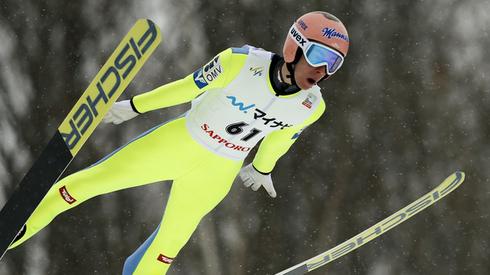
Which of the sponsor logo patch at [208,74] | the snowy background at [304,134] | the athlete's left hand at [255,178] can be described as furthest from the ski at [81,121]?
the snowy background at [304,134]

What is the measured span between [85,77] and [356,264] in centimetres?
196

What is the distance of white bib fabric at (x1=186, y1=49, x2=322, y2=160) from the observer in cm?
326

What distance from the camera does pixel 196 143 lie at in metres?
3.38

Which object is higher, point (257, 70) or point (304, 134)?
point (257, 70)

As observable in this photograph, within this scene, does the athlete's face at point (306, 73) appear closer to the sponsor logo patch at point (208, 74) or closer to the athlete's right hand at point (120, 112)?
the sponsor logo patch at point (208, 74)

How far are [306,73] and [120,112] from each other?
64 cm

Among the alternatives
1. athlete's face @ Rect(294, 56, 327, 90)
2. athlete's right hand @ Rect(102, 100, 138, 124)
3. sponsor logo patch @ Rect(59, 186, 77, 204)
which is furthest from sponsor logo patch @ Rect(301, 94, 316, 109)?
sponsor logo patch @ Rect(59, 186, 77, 204)

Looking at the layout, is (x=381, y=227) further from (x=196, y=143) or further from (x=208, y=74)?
(x=208, y=74)

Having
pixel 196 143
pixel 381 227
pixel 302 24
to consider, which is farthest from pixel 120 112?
pixel 381 227

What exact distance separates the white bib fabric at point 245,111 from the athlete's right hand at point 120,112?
0.20 meters

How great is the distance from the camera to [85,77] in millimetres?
5703

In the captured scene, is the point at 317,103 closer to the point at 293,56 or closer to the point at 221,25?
the point at 293,56

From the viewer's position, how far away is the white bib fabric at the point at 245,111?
3.26 meters

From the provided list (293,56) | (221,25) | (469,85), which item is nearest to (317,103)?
(293,56)
